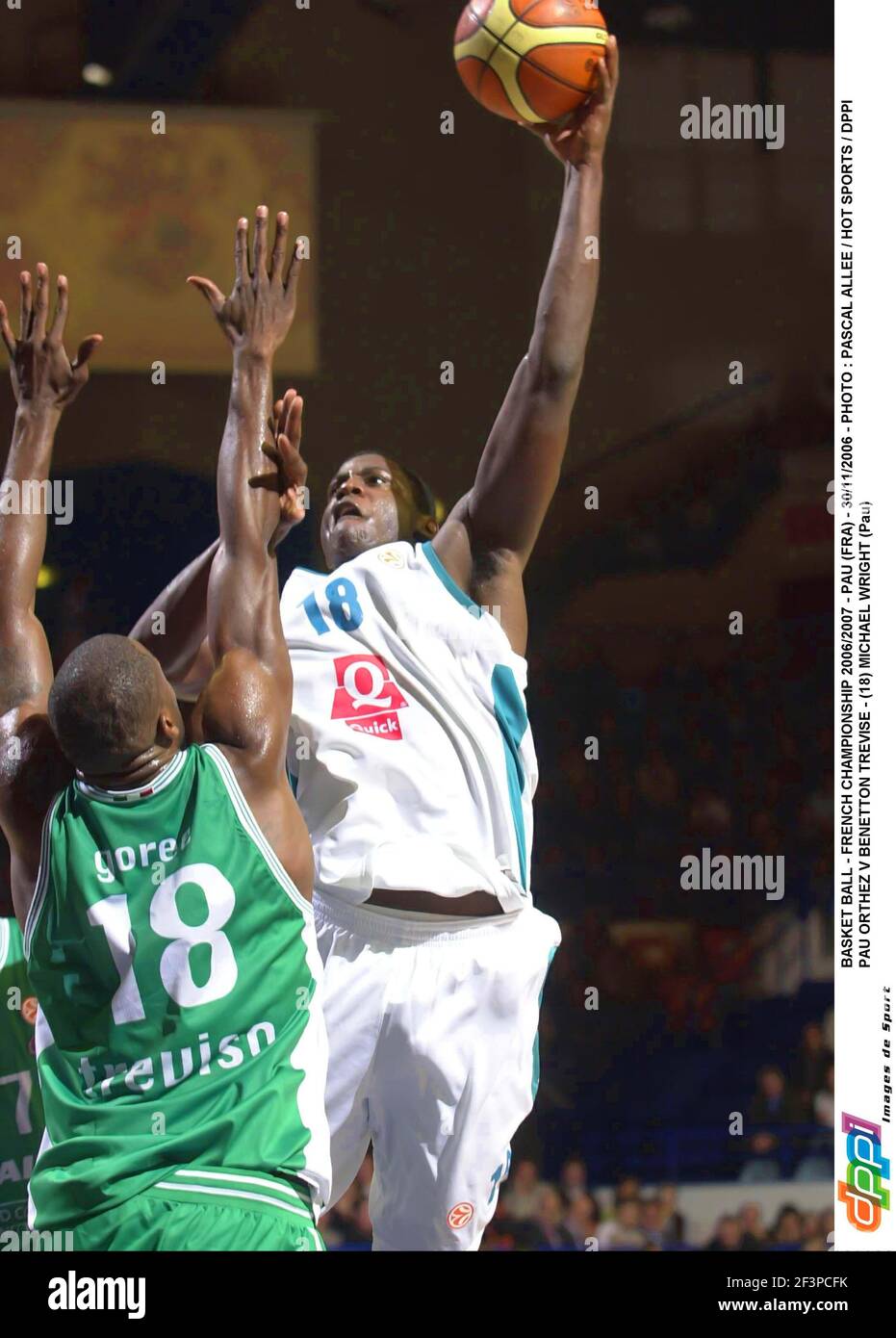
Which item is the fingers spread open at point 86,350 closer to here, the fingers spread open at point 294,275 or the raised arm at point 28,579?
the raised arm at point 28,579

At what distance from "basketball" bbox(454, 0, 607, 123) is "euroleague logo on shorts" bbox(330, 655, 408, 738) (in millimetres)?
1657

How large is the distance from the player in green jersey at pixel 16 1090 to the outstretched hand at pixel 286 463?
4.00 ft

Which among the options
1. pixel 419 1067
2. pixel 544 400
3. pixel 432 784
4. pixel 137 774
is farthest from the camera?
pixel 544 400

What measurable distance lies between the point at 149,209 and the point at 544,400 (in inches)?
145

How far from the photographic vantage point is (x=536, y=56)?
493 cm

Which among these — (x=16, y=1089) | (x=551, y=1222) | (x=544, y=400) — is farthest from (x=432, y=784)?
(x=551, y=1222)

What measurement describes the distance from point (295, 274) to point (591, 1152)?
5.02 meters

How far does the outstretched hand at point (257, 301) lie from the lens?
3936 mm

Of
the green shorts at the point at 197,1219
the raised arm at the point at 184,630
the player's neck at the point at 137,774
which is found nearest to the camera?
the green shorts at the point at 197,1219

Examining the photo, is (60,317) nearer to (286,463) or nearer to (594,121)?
(286,463)

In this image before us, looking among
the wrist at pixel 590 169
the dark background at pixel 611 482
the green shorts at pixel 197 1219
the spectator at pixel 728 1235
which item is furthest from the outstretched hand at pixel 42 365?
the spectator at pixel 728 1235
